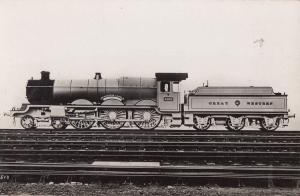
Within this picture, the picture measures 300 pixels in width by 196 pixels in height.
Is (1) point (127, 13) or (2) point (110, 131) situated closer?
(1) point (127, 13)

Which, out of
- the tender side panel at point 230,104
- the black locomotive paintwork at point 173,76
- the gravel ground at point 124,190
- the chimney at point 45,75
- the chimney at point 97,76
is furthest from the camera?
the tender side panel at point 230,104

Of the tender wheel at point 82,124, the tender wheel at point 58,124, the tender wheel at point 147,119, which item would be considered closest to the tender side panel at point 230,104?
the tender wheel at point 147,119

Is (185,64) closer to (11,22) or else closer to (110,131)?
(110,131)

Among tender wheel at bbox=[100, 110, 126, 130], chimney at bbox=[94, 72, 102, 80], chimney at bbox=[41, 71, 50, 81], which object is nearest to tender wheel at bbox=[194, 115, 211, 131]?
tender wheel at bbox=[100, 110, 126, 130]

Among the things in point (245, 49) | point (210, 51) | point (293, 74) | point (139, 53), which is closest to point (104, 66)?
point (139, 53)

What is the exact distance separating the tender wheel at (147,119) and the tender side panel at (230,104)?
81cm

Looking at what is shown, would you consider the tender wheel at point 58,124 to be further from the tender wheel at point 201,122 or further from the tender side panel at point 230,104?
the tender wheel at point 201,122

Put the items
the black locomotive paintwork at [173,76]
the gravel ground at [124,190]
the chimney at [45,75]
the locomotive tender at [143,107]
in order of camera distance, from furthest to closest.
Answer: the locomotive tender at [143,107] < the chimney at [45,75] < the black locomotive paintwork at [173,76] < the gravel ground at [124,190]

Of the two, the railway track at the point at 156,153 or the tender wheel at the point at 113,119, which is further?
the tender wheel at the point at 113,119

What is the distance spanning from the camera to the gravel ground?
5.08 m

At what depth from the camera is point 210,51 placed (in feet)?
20.1

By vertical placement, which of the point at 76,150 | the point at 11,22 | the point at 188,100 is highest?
the point at 11,22

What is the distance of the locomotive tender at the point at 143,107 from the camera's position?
301 inches

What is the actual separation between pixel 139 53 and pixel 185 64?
861 millimetres
